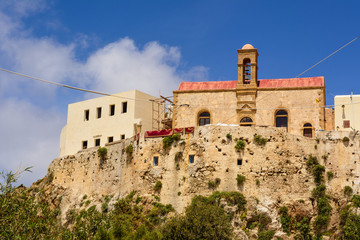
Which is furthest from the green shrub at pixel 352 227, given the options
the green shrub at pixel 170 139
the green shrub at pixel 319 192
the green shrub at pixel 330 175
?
the green shrub at pixel 170 139

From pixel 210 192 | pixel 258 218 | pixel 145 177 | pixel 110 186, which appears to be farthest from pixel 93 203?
pixel 258 218

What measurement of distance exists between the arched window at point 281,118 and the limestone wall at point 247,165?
13.9ft

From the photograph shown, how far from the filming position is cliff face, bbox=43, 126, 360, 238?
42.4 meters

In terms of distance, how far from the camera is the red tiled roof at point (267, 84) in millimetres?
48875

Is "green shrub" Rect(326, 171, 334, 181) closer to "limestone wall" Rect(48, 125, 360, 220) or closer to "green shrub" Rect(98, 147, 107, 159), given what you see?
"limestone wall" Rect(48, 125, 360, 220)

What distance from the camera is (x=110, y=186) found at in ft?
160

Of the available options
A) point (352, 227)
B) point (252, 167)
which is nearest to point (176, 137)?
point (252, 167)

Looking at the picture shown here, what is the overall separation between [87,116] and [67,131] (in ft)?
9.92

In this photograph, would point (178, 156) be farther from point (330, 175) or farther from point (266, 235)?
point (330, 175)

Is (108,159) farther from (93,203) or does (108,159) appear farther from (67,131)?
(67,131)

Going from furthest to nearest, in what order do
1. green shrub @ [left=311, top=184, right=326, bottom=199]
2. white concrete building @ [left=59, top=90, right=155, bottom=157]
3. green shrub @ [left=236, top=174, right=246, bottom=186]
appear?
white concrete building @ [left=59, top=90, right=155, bottom=157] → green shrub @ [left=236, top=174, right=246, bottom=186] → green shrub @ [left=311, top=184, right=326, bottom=199]

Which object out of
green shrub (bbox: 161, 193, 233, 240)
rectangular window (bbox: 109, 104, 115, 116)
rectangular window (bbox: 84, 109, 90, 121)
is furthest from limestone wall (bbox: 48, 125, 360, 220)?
rectangular window (bbox: 84, 109, 90, 121)

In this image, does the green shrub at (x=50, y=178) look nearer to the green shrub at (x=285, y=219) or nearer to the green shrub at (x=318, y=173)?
the green shrub at (x=285, y=219)

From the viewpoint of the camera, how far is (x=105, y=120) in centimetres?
5503
